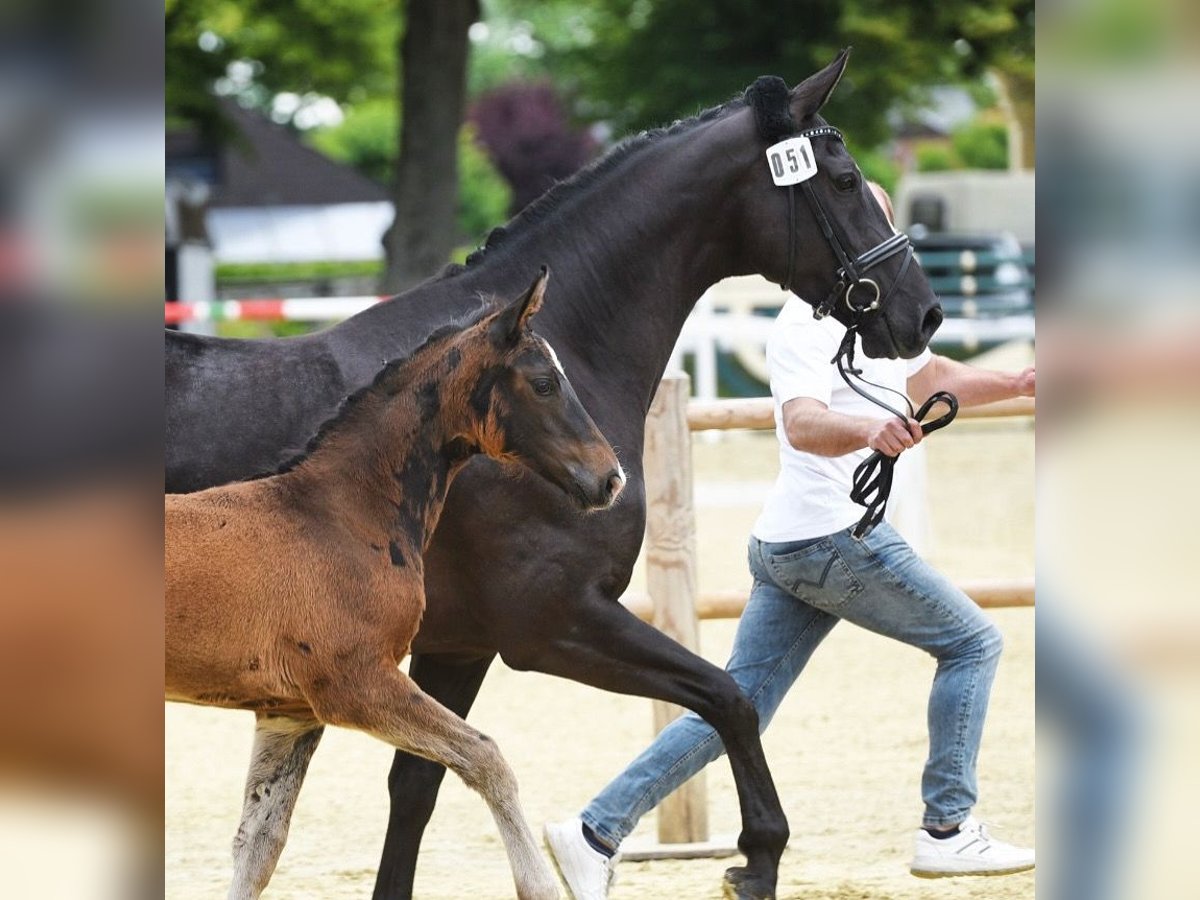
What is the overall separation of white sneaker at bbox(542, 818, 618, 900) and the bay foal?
A: 2.28ft

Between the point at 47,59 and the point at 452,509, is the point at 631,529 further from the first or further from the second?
the point at 47,59

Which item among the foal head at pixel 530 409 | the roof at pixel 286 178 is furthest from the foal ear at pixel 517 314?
the roof at pixel 286 178

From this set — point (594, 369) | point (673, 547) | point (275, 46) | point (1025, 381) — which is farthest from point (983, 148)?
point (594, 369)

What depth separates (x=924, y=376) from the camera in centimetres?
425

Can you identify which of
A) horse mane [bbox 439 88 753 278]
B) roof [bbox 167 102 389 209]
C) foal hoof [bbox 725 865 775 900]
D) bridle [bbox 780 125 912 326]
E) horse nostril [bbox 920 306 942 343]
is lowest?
foal hoof [bbox 725 865 775 900]

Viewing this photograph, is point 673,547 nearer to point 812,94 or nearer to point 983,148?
point 812,94

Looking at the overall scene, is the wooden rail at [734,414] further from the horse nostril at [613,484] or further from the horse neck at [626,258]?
the horse nostril at [613,484]

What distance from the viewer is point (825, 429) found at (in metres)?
3.63

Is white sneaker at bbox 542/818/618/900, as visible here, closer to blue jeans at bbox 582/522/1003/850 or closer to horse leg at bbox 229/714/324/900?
blue jeans at bbox 582/522/1003/850

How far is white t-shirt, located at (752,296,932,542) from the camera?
378cm

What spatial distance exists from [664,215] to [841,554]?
35.2 inches

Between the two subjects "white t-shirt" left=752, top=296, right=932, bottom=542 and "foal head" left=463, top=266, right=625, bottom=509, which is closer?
"foal head" left=463, top=266, right=625, bottom=509

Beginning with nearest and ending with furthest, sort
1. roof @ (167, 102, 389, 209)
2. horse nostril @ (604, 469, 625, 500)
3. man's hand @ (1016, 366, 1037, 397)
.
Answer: horse nostril @ (604, 469, 625, 500), man's hand @ (1016, 366, 1037, 397), roof @ (167, 102, 389, 209)

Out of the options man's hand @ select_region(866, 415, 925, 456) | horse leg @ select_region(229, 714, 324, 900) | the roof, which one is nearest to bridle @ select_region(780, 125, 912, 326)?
man's hand @ select_region(866, 415, 925, 456)
